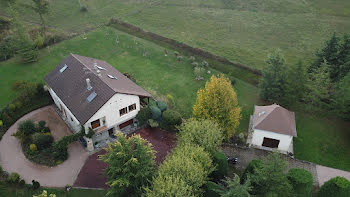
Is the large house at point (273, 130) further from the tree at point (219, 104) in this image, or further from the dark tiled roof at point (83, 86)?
the dark tiled roof at point (83, 86)

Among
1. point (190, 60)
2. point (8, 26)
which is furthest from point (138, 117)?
point (8, 26)

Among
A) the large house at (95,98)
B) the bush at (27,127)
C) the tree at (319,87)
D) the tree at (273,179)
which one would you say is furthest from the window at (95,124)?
the tree at (319,87)

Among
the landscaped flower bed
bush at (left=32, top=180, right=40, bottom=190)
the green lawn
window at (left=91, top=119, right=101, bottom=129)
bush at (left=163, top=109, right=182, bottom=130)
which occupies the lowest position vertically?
the green lawn

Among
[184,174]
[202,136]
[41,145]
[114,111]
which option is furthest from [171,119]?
[41,145]

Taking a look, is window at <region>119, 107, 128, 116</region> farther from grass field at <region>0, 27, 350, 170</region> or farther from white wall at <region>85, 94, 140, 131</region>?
grass field at <region>0, 27, 350, 170</region>

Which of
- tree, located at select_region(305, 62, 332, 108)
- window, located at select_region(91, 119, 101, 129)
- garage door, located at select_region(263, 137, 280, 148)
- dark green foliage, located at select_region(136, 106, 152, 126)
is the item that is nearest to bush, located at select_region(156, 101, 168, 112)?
dark green foliage, located at select_region(136, 106, 152, 126)

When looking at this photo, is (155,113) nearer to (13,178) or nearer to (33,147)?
(33,147)
